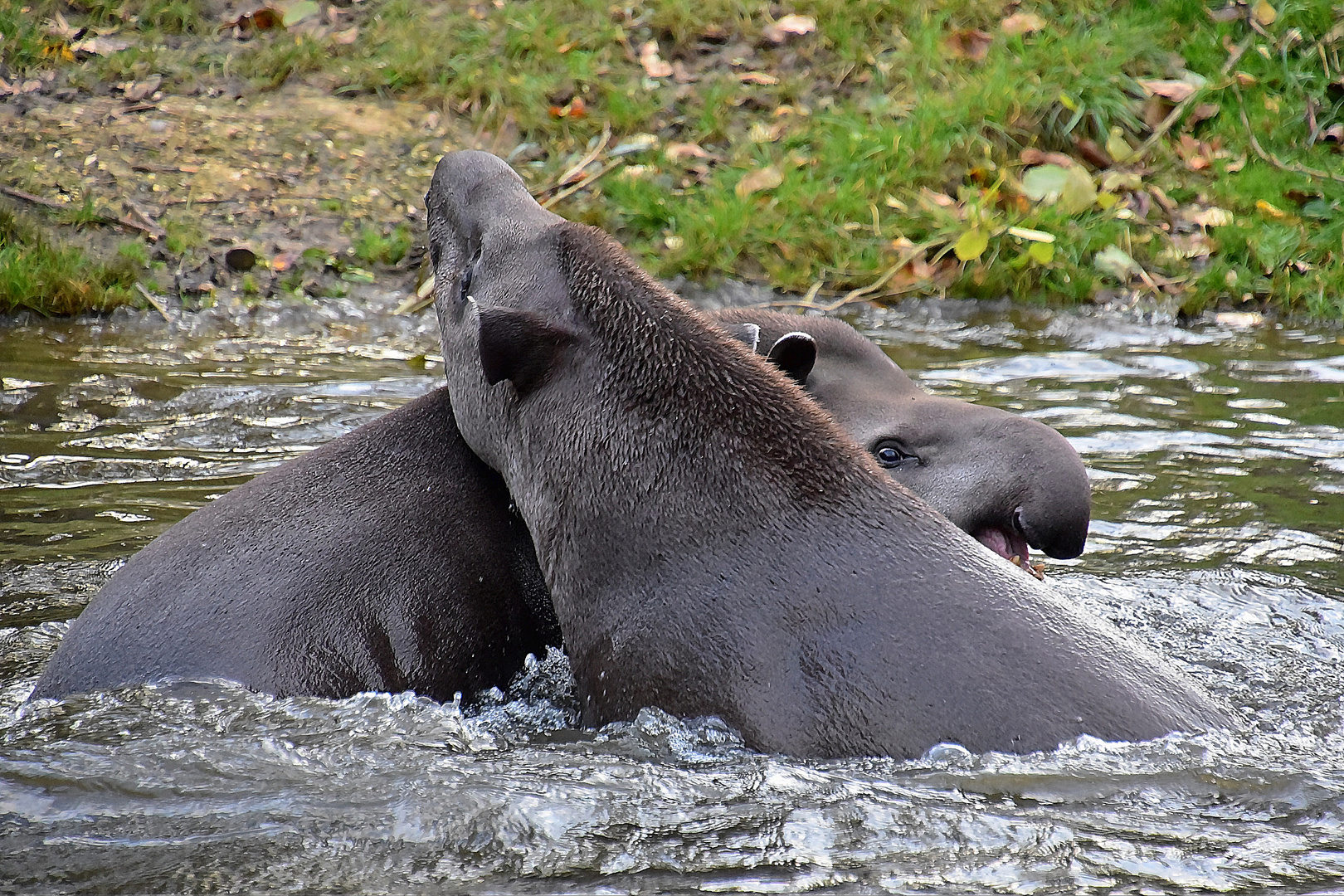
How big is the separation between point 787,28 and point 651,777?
9860 millimetres

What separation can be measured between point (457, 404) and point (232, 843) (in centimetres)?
176

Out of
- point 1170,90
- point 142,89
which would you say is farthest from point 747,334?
point 142,89

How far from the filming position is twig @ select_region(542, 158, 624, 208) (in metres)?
10.5

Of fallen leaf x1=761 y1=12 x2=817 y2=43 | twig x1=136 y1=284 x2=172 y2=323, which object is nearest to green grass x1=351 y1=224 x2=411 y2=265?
twig x1=136 y1=284 x2=172 y2=323

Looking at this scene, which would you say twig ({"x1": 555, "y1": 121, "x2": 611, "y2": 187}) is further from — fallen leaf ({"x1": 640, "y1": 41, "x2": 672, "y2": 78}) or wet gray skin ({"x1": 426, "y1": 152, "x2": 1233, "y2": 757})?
wet gray skin ({"x1": 426, "y1": 152, "x2": 1233, "y2": 757})

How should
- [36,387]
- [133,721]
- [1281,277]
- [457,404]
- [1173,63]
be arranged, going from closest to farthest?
1. [133,721]
2. [457,404]
3. [36,387]
4. [1281,277]
5. [1173,63]

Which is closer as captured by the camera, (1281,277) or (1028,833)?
(1028,833)

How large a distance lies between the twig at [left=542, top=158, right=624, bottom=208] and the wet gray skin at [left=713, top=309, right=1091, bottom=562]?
5207mm

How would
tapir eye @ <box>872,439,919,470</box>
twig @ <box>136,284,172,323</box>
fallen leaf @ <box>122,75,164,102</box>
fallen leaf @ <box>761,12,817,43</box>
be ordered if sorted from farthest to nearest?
fallen leaf @ <box>761,12,817,43</box> → fallen leaf @ <box>122,75,164,102</box> → twig @ <box>136,284,172,323</box> → tapir eye @ <box>872,439,919,470</box>

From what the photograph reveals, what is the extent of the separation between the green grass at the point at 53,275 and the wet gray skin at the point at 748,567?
→ 231 inches

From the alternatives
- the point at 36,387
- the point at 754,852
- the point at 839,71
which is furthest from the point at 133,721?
the point at 839,71

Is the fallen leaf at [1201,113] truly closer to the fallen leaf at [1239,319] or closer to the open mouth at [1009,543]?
→ the fallen leaf at [1239,319]

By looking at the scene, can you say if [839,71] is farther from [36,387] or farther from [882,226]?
[36,387]

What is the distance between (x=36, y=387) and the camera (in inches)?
299
